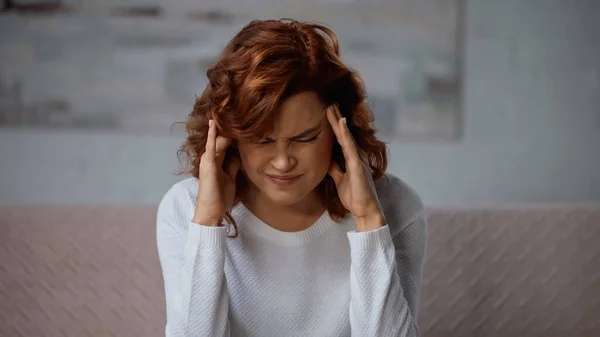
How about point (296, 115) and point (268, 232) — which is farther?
point (268, 232)

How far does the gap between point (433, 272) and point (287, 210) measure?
0.65 meters

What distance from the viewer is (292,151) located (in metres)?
1.40

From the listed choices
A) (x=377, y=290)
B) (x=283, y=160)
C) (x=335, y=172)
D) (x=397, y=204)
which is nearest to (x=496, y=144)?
(x=397, y=204)

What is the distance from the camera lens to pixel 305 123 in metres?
1.39

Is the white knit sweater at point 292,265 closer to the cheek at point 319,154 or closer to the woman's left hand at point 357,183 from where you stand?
the woman's left hand at point 357,183

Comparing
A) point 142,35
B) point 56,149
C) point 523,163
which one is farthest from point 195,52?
point 523,163

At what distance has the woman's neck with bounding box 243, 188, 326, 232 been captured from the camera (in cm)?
159

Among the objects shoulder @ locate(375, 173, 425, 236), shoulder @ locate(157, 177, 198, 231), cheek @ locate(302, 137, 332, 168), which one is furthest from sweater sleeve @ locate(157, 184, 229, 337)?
shoulder @ locate(375, 173, 425, 236)

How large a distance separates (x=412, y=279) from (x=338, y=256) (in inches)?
6.5

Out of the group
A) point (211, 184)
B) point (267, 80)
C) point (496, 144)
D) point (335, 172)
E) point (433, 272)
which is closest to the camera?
point (267, 80)

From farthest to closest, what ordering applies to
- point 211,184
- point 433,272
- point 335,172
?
1. point 433,272
2. point 335,172
3. point 211,184

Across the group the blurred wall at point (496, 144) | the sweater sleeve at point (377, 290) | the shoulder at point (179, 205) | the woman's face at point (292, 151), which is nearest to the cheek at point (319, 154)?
the woman's face at point (292, 151)

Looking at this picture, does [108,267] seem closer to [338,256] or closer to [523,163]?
[338,256]

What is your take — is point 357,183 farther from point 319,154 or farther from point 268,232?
point 268,232
